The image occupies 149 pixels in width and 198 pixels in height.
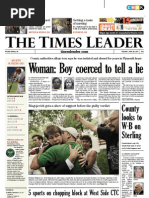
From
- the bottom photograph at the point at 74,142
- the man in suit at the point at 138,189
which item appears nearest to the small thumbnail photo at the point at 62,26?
the bottom photograph at the point at 74,142

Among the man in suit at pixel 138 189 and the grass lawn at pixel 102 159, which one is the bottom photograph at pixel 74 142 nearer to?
the grass lawn at pixel 102 159

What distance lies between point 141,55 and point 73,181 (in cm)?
137

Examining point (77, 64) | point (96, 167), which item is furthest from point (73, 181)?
point (77, 64)

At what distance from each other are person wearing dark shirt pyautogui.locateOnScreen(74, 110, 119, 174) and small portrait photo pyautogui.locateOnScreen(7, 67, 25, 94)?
59cm

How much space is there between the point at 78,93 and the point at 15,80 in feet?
2.03

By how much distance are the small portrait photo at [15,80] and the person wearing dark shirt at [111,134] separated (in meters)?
0.59

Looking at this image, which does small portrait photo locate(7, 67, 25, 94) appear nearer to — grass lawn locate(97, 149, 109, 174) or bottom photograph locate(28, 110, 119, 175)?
bottom photograph locate(28, 110, 119, 175)

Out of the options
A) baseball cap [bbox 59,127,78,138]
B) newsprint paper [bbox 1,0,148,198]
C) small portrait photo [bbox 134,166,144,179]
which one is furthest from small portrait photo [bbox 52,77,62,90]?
small portrait photo [bbox 134,166,144,179]

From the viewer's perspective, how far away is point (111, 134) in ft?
8.50

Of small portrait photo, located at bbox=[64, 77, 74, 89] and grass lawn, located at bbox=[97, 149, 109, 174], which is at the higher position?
small portrait photo, located at bbox=[64, 77, 74, 89]

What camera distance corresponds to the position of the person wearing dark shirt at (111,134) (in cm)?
257

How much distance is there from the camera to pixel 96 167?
2.57m

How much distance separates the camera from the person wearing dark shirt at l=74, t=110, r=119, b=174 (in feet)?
8.43

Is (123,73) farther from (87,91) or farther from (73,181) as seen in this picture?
(73,181)
